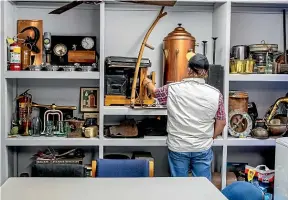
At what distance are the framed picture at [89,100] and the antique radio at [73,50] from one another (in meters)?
0.33

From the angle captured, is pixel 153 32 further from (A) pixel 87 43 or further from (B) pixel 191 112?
(B) pixel 191 112

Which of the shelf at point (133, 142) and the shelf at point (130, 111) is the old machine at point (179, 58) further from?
the shelf at point (133, 142)

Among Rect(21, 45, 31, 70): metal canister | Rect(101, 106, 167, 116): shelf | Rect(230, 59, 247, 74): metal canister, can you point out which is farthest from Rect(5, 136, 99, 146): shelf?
Rect(230, 59, 247, 74): metal canister

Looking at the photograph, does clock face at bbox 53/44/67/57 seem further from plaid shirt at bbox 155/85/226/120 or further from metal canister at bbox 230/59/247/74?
metal canister at bbox 230/59/247/74

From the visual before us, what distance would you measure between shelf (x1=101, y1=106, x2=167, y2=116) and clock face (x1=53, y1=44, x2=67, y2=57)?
29.8 inches

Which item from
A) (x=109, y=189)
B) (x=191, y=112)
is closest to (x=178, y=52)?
(x=191, y=112)

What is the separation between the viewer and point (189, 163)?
10.4ft

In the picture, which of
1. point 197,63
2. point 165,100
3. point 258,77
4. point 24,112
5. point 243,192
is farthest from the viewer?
point 24,112

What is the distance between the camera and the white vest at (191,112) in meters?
3.03

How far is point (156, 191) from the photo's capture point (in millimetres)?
2195

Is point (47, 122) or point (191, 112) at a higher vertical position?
Answer: point (191, 112)

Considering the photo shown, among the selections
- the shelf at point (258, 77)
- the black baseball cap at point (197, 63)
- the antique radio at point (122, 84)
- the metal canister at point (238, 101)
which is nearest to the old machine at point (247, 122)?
the metal canister at point (238, 101)

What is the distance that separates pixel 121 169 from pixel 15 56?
178cm

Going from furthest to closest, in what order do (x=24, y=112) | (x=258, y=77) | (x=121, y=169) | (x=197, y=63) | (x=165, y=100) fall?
(x=24, y=112) → (x=258, y=77) → (x=165, y=100) → (x=197, y=63) → (x=121, y=169)
